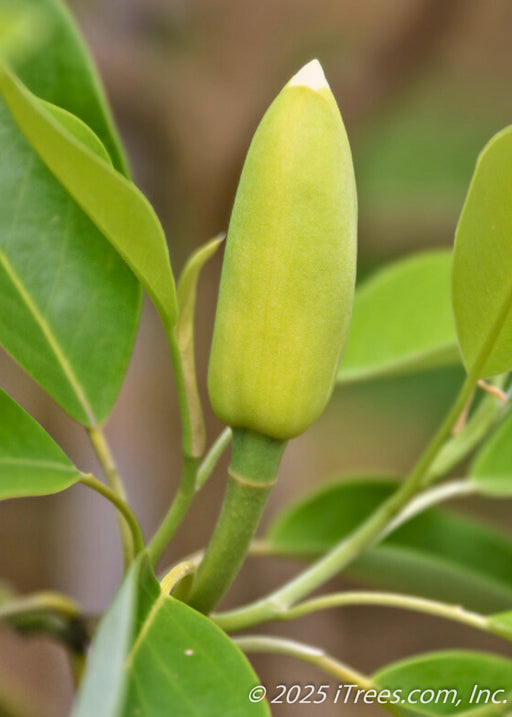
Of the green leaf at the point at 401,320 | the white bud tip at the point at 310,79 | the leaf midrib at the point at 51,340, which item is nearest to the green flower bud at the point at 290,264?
the white bud tip at the point at 310,79

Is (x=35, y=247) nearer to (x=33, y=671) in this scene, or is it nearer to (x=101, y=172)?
(x=101, y=172)

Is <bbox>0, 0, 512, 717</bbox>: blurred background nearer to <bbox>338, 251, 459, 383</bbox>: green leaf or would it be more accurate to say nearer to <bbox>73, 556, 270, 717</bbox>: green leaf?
<bbox>338, 251, 459, 383</bbox>: green leaf

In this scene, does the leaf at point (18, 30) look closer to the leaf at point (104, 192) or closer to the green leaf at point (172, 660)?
Result: the leaf at point (104, 192)

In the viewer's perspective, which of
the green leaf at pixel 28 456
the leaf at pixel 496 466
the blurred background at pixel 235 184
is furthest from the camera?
the blurred background at pixel 235 184

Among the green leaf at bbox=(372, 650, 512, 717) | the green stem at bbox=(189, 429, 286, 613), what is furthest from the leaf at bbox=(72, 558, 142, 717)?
the green leaf at bbox=(372, 650, 512, 717)

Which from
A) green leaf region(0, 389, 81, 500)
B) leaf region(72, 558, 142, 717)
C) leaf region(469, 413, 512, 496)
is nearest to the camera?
leaf region(72, 558, 142, 717)

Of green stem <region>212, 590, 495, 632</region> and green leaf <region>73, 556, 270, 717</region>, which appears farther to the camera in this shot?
green stem <region>212, 590, 495, 632</region>

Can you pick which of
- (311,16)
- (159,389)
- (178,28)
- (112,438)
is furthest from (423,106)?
(112,438)
